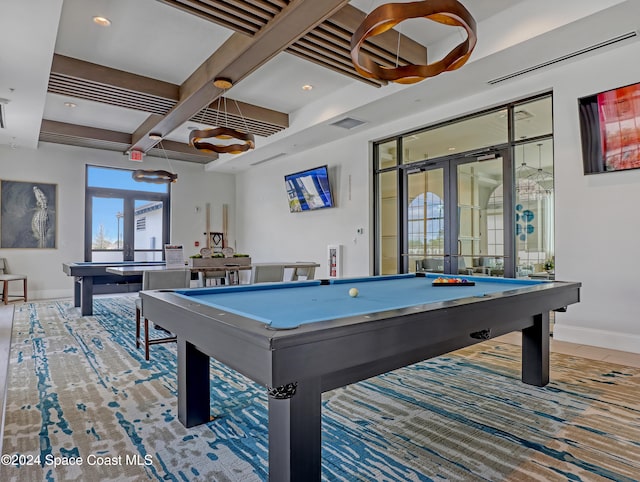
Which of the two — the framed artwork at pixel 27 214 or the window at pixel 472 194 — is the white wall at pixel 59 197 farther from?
the window at pixel 472 194

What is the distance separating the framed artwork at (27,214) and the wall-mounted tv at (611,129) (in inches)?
385

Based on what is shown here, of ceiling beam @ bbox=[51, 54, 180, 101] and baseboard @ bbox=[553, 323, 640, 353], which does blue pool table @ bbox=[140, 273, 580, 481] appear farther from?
ceiling beam @ bbox=[51, 54, 180, 101]

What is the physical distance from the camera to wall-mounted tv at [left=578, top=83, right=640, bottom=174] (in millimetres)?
3785

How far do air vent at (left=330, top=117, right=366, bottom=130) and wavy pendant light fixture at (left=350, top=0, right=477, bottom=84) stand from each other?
3.19m

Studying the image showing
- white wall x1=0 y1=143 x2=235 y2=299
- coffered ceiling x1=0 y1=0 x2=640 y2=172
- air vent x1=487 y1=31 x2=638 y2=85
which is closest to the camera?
coffered ceiling x1=0 y1=0 x2=640 y2=172

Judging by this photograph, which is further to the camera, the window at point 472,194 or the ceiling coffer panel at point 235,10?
the window at point 472,194

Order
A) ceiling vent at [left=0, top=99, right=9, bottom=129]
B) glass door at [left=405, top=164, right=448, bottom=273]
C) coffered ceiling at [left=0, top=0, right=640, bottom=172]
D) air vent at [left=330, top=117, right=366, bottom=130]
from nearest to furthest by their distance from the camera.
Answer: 1. coffered ceiling at [left=0, top=0, right=640, bottom=172]
2. ceiling vent at [left=0, top=99, right=9, bottom=129]
3. glass door at [left=405, top=164, right=448, bottom=273]
4. air vent at [left=330, top=117, right=366, bottom=130]

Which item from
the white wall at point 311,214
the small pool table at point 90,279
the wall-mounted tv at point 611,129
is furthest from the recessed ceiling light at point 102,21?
the wall-mounted tv at point 611,129

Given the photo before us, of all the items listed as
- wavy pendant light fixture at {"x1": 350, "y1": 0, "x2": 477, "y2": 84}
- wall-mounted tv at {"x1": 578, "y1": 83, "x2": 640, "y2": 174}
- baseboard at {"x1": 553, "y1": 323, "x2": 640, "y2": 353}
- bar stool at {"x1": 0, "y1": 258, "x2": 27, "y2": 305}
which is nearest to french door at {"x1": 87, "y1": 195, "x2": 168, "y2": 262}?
bar stool at {"x1": 0, "y1": 258, "x2": 27, "y2": 305}

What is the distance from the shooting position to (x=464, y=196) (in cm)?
566

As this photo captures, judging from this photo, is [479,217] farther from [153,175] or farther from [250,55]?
[153,175]

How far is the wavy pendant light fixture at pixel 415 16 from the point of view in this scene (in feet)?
7.99

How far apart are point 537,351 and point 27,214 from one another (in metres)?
9.64

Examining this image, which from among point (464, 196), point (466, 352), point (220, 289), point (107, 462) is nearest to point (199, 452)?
point (107, 462)
